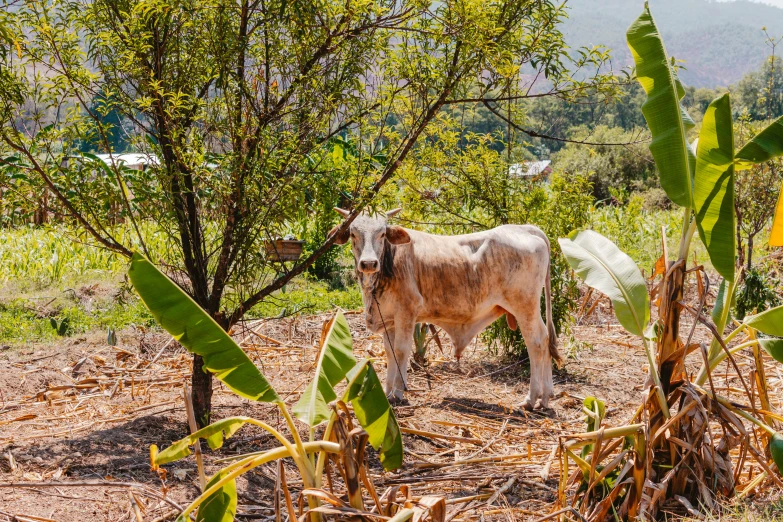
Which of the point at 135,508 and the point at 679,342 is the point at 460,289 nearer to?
the point at 679,342

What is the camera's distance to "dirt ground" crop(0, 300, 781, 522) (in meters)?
4.81

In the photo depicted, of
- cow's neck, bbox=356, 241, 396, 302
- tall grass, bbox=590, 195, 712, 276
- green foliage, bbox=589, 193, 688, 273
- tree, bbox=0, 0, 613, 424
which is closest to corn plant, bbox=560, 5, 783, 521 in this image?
tree, bbox=0, 0, 613, 424

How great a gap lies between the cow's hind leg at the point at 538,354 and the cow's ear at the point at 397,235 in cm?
134

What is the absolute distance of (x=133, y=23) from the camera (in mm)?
5250

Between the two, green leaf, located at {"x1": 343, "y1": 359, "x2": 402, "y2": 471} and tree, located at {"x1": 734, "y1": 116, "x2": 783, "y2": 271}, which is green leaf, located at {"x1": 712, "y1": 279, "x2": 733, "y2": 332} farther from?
tree, located at {"x1": 734, "y1": 116, "x2": 783, "y2": 271}

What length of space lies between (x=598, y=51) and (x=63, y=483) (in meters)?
4.94

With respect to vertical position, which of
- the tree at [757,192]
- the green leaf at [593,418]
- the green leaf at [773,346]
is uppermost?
the tree at [757,192]

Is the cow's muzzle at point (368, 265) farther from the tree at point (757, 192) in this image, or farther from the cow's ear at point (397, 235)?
the tree at point (757, 192)

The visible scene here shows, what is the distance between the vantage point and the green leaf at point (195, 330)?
3.68 meters

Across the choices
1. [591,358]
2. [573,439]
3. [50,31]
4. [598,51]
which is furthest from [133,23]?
[591,358]

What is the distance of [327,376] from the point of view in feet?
12.8

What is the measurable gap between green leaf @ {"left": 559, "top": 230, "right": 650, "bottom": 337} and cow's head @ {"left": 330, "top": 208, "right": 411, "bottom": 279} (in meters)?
1.87

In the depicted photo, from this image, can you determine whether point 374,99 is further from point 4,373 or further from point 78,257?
point 78,257

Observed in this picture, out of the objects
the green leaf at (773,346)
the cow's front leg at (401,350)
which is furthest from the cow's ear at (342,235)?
the green leaf at (773,346)
